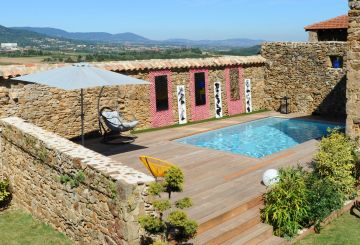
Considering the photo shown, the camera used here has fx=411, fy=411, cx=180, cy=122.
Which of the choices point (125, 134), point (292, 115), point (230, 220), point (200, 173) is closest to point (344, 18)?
point (292, 115)

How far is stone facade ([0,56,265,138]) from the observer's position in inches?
512

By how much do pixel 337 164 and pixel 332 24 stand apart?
19470 mm

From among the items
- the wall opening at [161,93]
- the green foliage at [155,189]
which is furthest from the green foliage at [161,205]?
the wall opening at [161,93]

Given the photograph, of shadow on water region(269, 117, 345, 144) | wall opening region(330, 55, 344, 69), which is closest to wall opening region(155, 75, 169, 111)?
shadow on water region(269, 117, 345, 144)

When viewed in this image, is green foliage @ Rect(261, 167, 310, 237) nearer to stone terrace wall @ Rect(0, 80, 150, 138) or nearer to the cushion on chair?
the cushion on chair

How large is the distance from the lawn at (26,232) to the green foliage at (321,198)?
17.9ft

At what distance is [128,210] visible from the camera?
699 cm

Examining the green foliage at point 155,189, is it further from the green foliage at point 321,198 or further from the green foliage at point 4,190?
the green foliage at point 4,190

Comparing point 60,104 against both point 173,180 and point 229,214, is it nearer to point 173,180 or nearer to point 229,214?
point 229,214

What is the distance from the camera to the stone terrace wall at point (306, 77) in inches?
774

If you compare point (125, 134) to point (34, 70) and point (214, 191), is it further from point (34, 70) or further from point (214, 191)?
point (214, 191)

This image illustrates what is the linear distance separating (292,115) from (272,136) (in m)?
4.24

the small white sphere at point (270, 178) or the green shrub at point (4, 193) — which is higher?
the small white sphere at point (270, 178)

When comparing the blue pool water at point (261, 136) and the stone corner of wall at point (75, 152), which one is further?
the blue pool water at point (261, 136)
